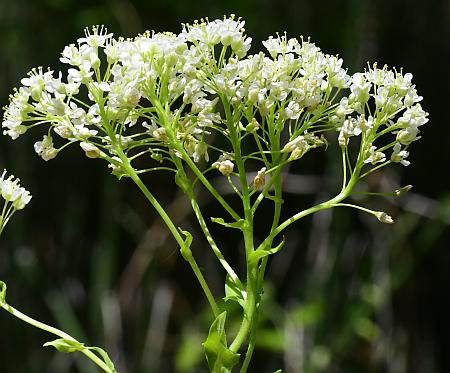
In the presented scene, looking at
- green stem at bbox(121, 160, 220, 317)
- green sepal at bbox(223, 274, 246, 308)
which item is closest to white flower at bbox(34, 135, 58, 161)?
green stem at bbox(121, 160, 220, 317)

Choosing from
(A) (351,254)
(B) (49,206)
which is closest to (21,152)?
(B) (49,206)

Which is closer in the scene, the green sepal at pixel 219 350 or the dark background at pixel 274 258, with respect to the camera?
the green sepal at pixel 219 350

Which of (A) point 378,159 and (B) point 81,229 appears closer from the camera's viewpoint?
(A) point 378,159

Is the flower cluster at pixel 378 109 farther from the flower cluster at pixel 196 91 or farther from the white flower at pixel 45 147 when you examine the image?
the white flower at pixel 45 147

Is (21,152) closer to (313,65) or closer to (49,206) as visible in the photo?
(49,206)

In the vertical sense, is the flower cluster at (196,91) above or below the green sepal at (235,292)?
above

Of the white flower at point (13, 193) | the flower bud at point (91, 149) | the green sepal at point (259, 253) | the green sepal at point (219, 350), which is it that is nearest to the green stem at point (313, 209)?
the green sepal at point (259, 253)
